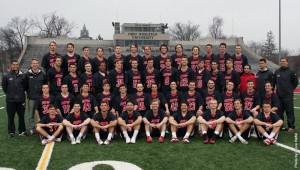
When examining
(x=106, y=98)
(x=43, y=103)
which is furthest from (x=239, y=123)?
(x=43, y=103)

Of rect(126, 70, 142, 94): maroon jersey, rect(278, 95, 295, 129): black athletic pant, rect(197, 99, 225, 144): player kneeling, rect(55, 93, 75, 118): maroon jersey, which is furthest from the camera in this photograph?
rect(278, 95, 295, 129): black athletic pant

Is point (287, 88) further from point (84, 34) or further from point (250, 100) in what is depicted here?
point (84, 34)

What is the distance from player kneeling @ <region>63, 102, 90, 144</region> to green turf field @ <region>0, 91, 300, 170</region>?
189 mm

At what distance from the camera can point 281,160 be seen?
5.18 m

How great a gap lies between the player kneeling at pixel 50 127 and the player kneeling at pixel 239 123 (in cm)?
349

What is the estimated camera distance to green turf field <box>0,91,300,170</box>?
16.4 feet

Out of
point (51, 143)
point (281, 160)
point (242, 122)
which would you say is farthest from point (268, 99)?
point (51, 143)

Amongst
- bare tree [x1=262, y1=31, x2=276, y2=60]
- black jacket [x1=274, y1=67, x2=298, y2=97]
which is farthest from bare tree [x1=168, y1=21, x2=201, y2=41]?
black jacket [x1=274, y1=67, x2=298, y2=97]

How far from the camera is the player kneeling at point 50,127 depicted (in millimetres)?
6524

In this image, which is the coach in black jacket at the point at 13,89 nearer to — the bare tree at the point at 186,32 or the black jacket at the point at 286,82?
the black jacket at the point at 286,82

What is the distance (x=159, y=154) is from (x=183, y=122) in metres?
1.46

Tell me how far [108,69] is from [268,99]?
387cm

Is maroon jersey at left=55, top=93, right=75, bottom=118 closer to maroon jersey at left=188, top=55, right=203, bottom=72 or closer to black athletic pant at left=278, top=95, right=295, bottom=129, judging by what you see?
maroon jersey at left=188, top=55, right=203, bottom=72

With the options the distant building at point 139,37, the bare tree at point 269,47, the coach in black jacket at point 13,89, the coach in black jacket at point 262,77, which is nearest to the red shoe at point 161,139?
the coach in black jacket at point 262,77
